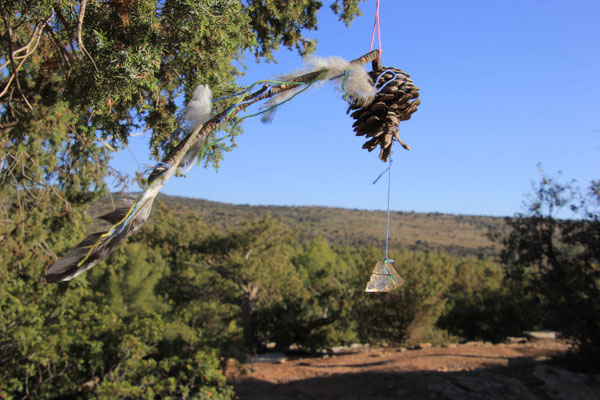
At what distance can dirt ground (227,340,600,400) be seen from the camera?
9602mm

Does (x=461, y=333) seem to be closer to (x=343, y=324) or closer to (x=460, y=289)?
(x=460, y=289)

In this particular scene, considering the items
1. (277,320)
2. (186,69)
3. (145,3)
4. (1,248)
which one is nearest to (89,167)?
(1,248)

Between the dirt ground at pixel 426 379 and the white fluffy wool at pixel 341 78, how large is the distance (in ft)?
25.7

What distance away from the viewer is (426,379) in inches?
421

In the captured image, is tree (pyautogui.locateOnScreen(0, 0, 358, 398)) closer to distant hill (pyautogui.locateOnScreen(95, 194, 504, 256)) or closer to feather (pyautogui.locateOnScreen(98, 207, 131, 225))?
feather (pyautogui.locateOnScreen(98, 207, 131, 225))

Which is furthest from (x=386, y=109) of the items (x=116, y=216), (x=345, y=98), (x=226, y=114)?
(x=116, y=216)

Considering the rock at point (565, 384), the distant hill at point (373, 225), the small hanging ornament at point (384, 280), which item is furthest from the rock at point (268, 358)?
the distant hill at point (373, 225)

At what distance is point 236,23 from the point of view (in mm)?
2449

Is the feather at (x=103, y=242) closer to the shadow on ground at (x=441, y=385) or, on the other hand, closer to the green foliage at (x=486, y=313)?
the shadow on ground at (x=441, y=385)

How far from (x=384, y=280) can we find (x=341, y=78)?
33.7 inches

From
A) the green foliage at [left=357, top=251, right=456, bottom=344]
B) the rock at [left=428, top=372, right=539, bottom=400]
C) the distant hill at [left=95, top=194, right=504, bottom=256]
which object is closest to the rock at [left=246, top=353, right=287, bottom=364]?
the green foliage at [left=357, top=251, right=456, bottom=344]

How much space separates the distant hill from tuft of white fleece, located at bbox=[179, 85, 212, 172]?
2261 inches

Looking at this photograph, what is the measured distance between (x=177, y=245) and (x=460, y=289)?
2272 cm

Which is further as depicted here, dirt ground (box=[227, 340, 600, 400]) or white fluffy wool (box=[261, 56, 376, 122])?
dirt ground (box=[227, 340, 600, 400])
